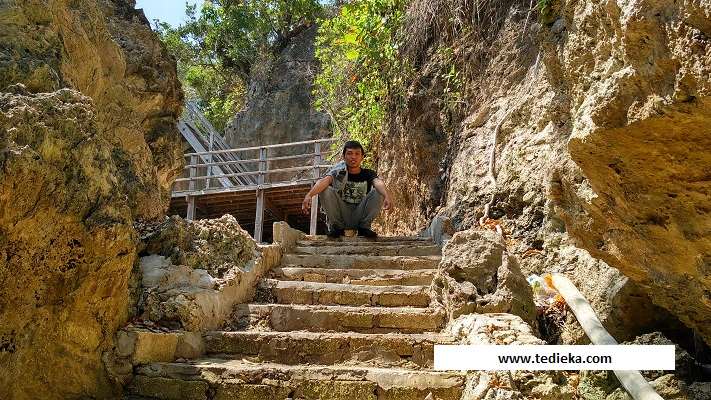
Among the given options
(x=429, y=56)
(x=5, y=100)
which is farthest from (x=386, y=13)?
(x=5, y=100)

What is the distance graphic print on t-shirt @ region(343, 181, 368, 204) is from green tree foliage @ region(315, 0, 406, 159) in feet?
9.78

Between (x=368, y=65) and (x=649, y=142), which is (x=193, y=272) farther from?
(x=368, y=65)

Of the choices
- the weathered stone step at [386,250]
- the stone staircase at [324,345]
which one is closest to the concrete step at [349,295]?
the stone staircase at [324,345]

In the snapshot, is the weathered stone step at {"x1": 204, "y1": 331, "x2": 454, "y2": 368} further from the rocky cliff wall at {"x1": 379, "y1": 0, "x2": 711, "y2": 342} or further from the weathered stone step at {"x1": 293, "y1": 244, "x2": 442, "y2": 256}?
the weathered stone step at {"x1": 293, "y1": 244, "x2": 442, "y2": 256}

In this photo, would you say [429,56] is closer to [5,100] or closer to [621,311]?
[621,311]

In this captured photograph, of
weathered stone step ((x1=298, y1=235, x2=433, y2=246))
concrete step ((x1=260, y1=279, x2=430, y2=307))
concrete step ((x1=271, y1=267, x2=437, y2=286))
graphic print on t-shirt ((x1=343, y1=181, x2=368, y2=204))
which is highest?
graphic print on t-shirt ((x1=343, y1=181, x2=368, y2=204))

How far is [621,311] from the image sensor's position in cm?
384

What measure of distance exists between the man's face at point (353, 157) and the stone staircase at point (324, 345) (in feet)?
4.49

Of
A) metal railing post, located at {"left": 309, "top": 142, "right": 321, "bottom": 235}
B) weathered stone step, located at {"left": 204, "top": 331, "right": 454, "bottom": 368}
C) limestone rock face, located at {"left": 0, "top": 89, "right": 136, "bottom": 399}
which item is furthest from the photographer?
metal railing post, located at {"left": 309, "top": 142, "right": 321, "bottom": 235}

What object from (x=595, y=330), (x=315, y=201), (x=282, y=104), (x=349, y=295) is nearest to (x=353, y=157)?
(x=349, y=295)

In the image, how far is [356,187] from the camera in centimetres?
635

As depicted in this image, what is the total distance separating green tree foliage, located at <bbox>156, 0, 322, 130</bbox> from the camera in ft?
59.5

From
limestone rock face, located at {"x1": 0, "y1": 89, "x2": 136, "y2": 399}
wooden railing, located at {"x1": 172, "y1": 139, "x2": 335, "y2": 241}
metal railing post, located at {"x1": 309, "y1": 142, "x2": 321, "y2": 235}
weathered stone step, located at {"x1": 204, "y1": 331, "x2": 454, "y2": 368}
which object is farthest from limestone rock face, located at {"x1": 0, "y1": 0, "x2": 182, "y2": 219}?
metal railing post, located at {"x1": 309, "y1": 142, "x2": 321, "y2": 235}

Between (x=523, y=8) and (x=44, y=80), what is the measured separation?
18.2ft
